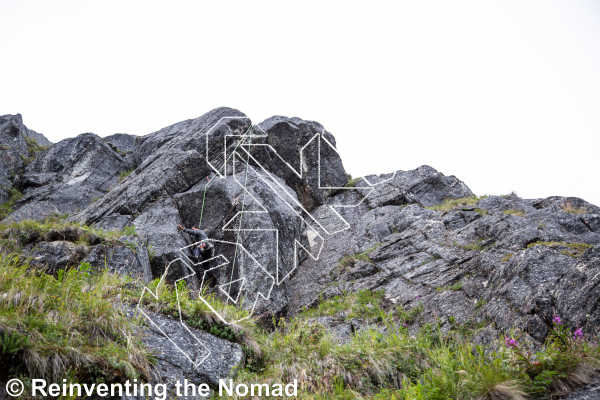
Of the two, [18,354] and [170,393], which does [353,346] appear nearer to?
[170,393]

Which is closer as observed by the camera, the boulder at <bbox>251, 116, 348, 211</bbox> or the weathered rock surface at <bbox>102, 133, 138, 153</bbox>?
the boulder at <bbox>251, 116, 348, 211</bbox>

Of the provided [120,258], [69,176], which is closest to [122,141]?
[69,176]

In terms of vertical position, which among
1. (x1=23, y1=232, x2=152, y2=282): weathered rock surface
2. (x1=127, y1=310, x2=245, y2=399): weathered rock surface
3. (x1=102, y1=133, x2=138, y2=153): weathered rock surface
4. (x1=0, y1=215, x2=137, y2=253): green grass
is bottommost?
(x1=127, y1=310, x2=245, y2=399): weathered rock surface

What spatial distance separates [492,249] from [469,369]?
7215 mm

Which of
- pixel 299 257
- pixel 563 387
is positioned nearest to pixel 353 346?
pixel 563 387

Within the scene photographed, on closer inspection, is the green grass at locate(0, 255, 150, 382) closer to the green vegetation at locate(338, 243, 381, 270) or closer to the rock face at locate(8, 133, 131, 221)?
the green vegetation at locate(338, 243, 381, 270)

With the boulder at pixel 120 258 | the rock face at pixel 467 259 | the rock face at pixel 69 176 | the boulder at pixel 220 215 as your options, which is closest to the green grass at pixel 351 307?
the rock face at pixel 467 259

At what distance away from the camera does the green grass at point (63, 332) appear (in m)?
4.14

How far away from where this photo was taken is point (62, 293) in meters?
5.18

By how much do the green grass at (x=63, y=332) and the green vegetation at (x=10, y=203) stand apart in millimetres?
18240

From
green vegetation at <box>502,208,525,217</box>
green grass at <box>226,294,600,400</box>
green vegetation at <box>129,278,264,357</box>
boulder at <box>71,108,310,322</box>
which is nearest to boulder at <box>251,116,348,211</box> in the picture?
boulder at <box>71,108,310,322</box>

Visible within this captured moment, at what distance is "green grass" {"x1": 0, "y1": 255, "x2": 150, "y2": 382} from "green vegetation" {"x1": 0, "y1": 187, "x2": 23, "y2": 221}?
18240 millimetres

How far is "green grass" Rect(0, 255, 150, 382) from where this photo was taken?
4.14m

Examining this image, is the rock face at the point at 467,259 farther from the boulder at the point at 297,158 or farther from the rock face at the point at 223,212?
the rock face at the point at 223,212
